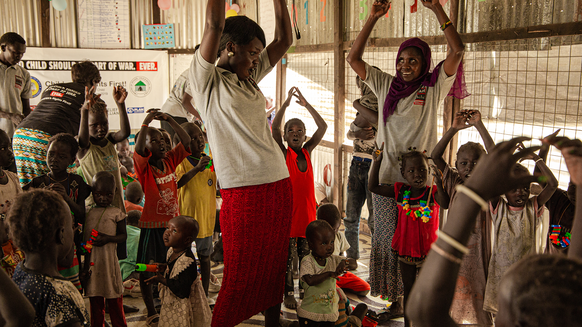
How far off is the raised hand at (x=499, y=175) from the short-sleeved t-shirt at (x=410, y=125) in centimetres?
203

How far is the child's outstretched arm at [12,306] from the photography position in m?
1.26

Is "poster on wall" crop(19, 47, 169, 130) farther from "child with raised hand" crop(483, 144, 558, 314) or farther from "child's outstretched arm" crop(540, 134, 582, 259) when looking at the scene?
"child's outstretched arm" crop(540, 134, 582, 259)

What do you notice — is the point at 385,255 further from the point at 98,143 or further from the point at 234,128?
the point at 98,143

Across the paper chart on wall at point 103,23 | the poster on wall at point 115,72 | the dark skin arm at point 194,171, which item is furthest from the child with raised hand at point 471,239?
the paper chart on wall at point 103,23

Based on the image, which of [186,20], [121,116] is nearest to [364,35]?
[121,116]

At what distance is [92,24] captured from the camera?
8.27 metres

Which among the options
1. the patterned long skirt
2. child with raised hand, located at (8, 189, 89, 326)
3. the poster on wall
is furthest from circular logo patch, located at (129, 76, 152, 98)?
child with raised hand, located at (8, 189, 89, 326)

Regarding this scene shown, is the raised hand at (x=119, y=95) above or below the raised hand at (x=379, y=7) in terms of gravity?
below

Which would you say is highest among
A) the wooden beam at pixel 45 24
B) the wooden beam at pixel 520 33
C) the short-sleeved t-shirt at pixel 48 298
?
Result: the wooden beam at pixel 45 24

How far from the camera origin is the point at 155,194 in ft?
10.9

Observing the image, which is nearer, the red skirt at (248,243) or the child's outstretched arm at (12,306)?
the child's outstretched arm at (12,306)

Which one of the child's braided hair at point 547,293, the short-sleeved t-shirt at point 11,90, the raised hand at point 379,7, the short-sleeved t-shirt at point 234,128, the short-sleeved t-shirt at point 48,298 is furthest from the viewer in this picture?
the short-sleeved t-shirt at point 11,90

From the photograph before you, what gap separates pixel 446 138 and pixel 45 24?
7.71 m

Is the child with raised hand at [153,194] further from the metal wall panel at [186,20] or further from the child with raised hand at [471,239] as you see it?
the metal wall panel at [186,20]
